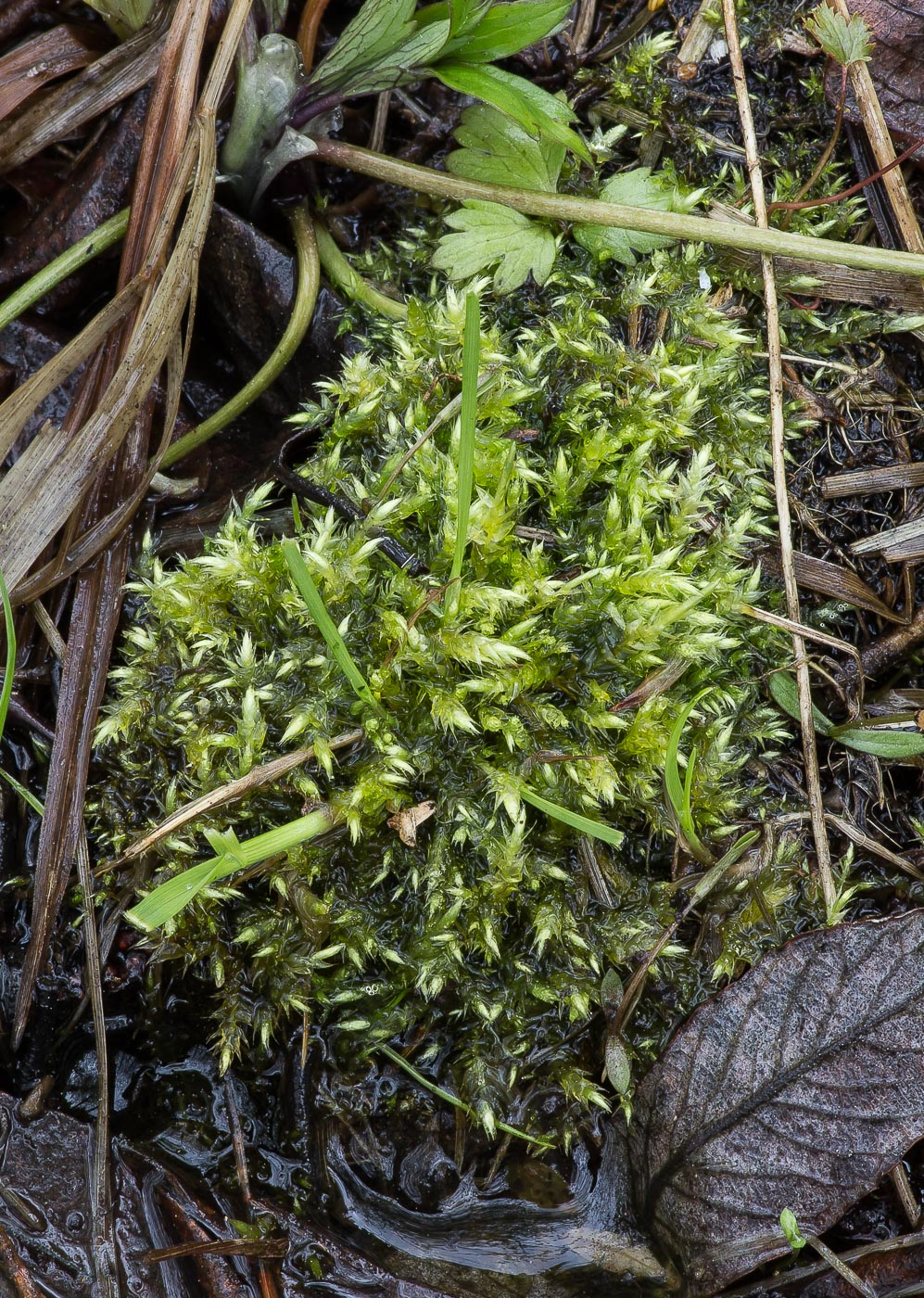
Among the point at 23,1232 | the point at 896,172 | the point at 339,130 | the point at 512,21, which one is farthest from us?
the point at 339,130

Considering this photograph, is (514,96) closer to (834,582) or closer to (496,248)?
(496,248)

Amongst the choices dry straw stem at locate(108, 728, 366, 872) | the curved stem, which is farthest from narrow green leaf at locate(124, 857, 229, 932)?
the curved stem

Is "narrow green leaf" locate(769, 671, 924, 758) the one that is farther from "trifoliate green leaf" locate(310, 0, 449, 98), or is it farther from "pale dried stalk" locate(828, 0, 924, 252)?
"trifoliate green leaf" locate(310, 0, 449, 98)

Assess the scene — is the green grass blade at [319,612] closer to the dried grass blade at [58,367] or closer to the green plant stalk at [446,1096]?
the green plant stalk at [446,1096]

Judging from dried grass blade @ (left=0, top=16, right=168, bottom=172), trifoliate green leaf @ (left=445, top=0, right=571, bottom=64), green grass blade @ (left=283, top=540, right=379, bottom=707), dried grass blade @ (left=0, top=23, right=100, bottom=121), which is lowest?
green grass blade @ (left=283, top=540, right=379, bottom=707)

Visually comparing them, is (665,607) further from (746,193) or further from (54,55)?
(54,55)

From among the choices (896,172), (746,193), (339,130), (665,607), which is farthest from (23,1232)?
(896,172)
